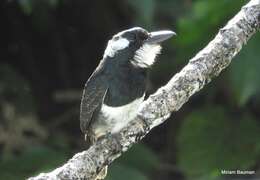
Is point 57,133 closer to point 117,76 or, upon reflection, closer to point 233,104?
point 233,104

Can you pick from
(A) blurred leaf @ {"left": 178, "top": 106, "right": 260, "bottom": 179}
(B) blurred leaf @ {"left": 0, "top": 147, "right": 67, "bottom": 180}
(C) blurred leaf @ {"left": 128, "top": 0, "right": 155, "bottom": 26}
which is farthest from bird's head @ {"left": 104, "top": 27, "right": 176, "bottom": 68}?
(A) blurred leaf @ {"left": 178, "top": 106, "right": 260, "bottom": 179}

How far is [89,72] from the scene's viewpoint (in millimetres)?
6980

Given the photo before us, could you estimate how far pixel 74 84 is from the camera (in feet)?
23.0

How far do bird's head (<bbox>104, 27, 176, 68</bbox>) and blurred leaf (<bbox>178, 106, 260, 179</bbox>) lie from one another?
6.45 feet

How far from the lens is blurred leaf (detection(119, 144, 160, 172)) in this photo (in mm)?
6109

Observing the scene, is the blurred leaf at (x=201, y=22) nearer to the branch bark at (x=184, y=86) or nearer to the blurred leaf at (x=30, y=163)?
the blurred leaf at (x=30, y=163)

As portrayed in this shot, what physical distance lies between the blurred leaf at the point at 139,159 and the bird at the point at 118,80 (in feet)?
6.27

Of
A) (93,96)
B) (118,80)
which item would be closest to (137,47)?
(118,80)

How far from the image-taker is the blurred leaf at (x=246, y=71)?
5699 millimetres

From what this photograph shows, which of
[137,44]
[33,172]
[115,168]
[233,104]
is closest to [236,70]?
[233,104]

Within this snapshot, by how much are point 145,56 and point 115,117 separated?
0.32 meters

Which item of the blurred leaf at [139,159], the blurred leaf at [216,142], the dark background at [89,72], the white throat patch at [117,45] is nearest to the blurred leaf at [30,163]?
the dark background at [89,72]

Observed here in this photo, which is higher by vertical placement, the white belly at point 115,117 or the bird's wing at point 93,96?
the bird's wing at point 93,96

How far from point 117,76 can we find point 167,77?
2.49 meters
